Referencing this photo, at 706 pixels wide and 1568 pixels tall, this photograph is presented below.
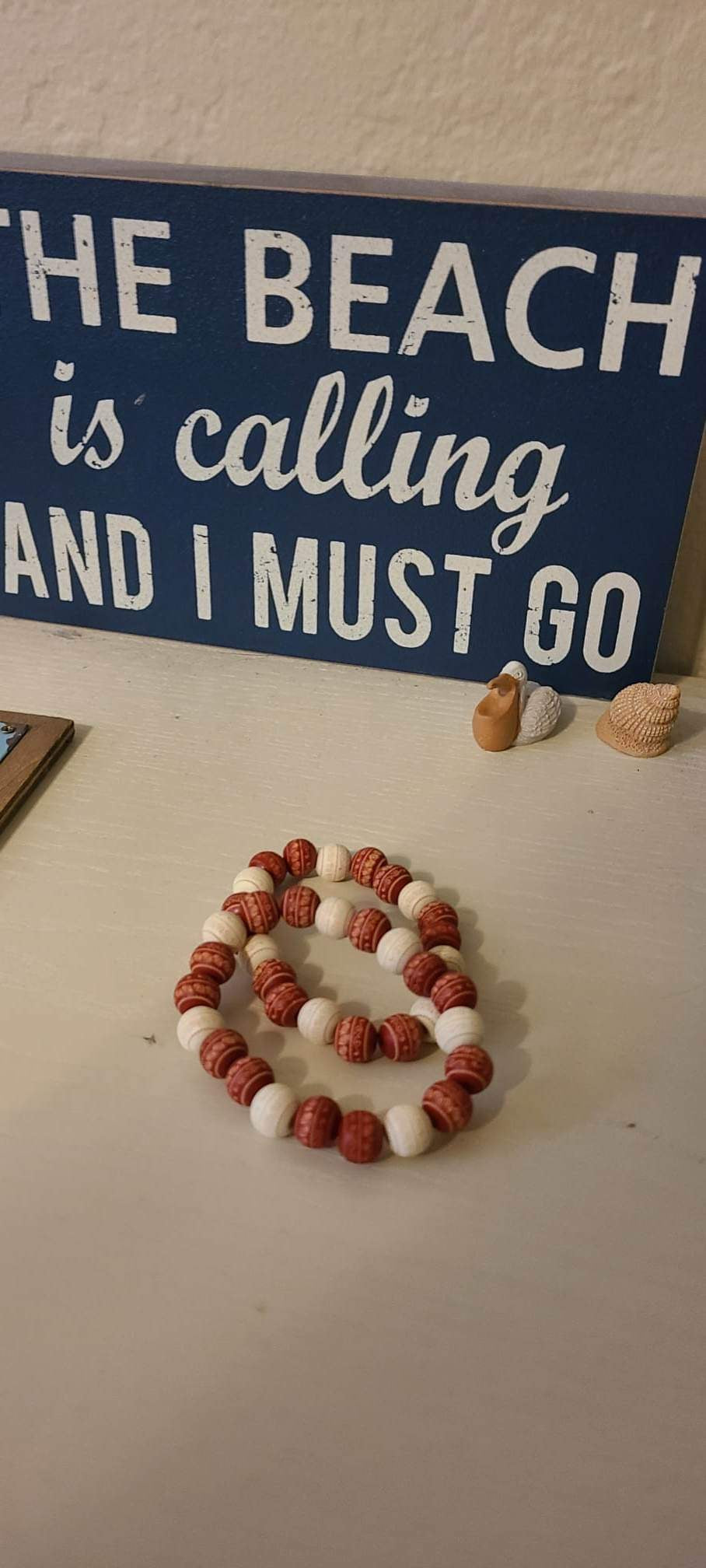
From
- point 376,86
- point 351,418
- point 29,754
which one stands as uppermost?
point 376,86

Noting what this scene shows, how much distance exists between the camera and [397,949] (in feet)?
1.98

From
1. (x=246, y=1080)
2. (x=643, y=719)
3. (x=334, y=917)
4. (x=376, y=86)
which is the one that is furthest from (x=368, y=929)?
(x=376, y=86)

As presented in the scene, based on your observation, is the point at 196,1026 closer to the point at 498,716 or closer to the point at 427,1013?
the point at 427,1013

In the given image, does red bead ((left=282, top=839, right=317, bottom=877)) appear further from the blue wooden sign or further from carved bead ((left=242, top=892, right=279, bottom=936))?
the blue wooden sign

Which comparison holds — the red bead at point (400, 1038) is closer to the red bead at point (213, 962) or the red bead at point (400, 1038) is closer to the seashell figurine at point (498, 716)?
the red bead at point (213, 962)

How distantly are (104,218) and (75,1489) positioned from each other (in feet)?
2.23

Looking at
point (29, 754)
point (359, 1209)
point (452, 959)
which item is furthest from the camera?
point (29, 754)

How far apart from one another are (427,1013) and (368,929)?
7 cm

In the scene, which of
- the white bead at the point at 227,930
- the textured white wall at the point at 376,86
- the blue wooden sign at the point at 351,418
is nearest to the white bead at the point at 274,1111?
the white bead at the point at 227,930

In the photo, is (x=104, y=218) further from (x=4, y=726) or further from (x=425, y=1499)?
(x=425, y=1499)

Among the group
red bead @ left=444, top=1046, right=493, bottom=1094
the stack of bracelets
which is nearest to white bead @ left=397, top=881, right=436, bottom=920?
the stack of bracelets

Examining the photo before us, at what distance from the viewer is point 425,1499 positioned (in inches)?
15.7

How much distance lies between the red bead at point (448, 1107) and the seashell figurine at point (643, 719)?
0.32 m

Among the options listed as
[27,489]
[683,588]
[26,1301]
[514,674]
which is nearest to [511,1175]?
[26,1301]
